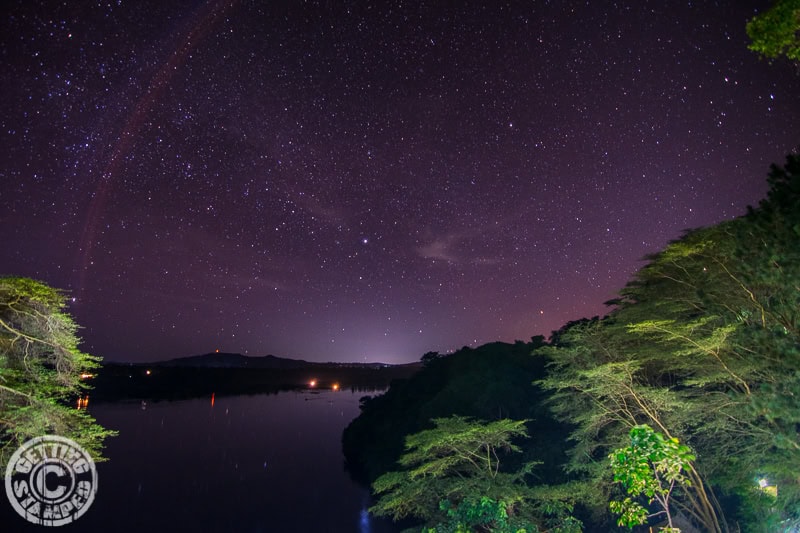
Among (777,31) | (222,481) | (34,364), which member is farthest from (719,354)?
(222,481)

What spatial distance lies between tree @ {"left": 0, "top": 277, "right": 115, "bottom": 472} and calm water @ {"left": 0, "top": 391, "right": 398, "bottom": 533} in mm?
24890

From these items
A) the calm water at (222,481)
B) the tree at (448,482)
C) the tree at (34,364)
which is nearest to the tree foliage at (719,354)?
the tree at (448,482)

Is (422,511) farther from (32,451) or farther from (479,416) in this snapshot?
(479,416)

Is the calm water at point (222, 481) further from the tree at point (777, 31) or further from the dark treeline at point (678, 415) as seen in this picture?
the tree at point (777, 31)

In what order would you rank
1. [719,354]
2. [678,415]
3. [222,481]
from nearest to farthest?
[719,354]
[678,415]
[222,481]

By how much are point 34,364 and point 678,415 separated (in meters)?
15.8

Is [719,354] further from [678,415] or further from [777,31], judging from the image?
[777,31]

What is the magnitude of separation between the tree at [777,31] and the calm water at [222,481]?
104ft

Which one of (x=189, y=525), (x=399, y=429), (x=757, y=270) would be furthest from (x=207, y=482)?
(x=757, y=270)

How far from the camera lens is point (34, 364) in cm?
838

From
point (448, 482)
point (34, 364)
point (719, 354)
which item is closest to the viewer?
point (34, 364)

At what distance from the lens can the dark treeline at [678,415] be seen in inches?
255

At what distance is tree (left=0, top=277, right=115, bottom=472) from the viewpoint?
7.95 m

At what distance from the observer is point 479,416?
2497 cm
